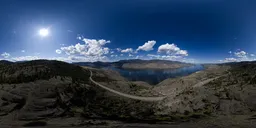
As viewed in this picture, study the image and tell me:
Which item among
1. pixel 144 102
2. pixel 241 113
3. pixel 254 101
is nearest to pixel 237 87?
pixel 254 101

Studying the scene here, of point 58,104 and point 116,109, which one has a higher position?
point 58,104

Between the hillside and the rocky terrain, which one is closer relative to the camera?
the rocky terrain

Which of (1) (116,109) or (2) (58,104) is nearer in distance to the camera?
(2) (58,104)

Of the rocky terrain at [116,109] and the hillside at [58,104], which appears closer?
the rocky terrain at [116,109]

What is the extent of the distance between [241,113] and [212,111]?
16.7 ft

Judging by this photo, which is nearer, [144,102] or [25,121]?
[25,121]

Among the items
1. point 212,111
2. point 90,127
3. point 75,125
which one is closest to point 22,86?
point 75,125

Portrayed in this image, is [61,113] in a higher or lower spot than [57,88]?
lower

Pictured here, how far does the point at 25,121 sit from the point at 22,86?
47.7 ft

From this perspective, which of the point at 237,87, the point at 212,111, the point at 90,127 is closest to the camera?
the point at 90,127

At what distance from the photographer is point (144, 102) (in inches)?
2016

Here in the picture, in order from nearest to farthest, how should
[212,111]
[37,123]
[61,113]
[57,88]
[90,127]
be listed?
[90,127] < [37,123] < [212,111] < [61,113] < [57,88]

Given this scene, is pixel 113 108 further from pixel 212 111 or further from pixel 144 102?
pixel 212 111

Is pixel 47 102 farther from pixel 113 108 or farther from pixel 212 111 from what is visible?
pixel 212 111
